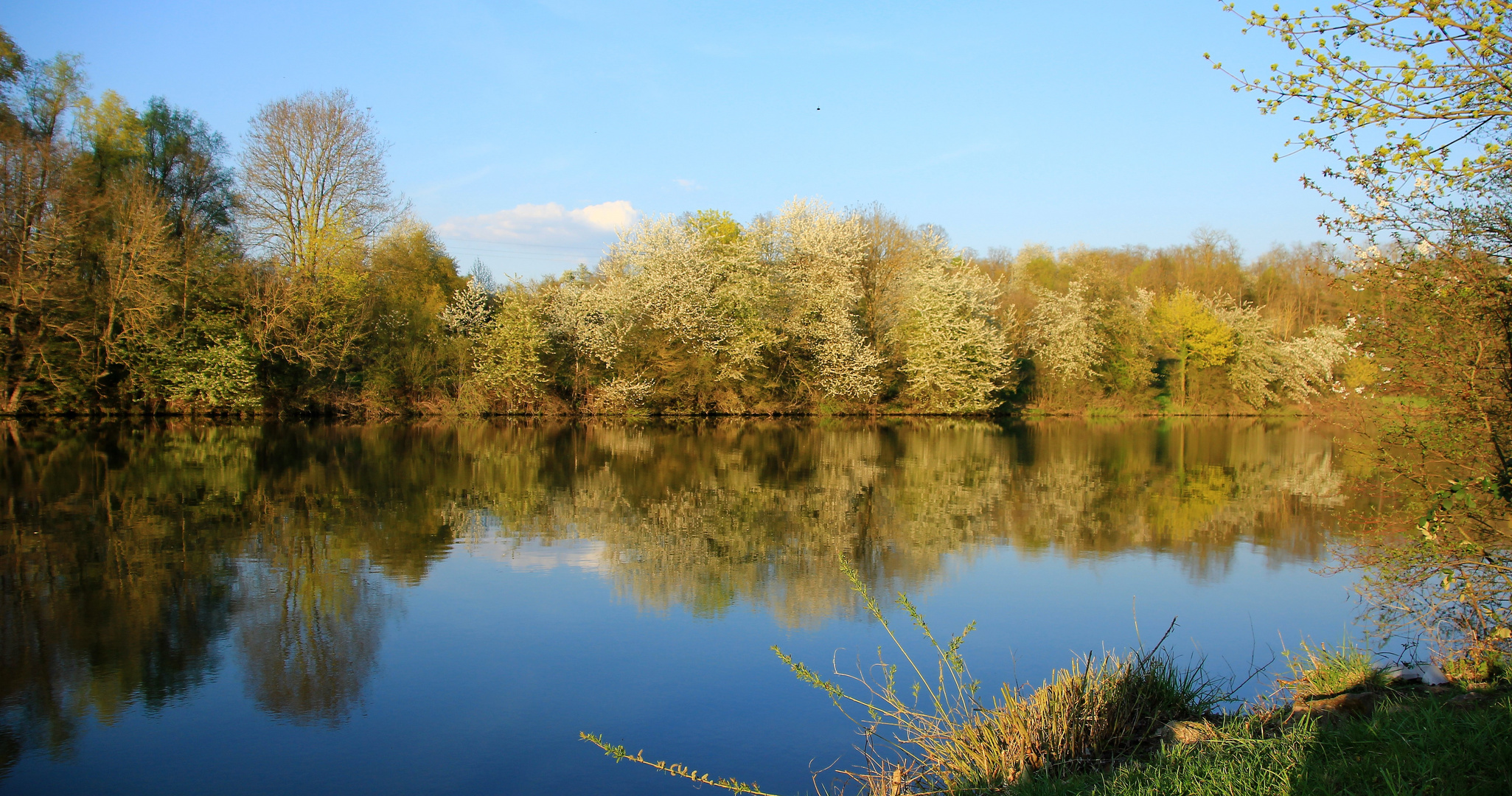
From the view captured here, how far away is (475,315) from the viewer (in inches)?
1225

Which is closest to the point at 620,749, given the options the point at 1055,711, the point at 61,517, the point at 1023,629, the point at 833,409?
the point at 1055,711

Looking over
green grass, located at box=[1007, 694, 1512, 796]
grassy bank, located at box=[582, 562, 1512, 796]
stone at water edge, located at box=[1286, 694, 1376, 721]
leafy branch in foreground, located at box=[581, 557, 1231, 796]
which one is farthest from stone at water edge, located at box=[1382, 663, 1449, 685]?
leafy branch in foreground, located at box=[581, 557, 1231, 796]

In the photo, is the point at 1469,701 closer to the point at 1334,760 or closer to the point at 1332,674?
the point at 1332,674

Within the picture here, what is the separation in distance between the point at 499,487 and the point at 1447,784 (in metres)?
13.2

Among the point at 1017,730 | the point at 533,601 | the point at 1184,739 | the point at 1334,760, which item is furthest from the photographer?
the point at 533,601

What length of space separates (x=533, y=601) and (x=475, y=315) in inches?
985

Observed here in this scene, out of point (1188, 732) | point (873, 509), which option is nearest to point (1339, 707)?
point (1188, 732)

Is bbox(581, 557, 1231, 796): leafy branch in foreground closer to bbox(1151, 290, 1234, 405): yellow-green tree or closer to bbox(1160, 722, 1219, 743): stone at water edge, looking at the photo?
bbox(1160, 722, 1219, 743): stone at water edge

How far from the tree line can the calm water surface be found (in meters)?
8.93

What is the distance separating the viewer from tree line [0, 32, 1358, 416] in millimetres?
24047

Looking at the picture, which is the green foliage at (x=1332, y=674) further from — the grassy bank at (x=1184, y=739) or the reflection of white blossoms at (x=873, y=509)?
the reflection of white blossoms at (x=873, y=509)

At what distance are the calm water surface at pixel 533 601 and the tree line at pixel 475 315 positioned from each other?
8.93 meters

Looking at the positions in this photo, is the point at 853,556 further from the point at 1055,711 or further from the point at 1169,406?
the point at 1169,406

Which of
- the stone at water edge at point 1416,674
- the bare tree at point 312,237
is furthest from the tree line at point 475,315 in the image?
the stone at water edge at point 1416,674
